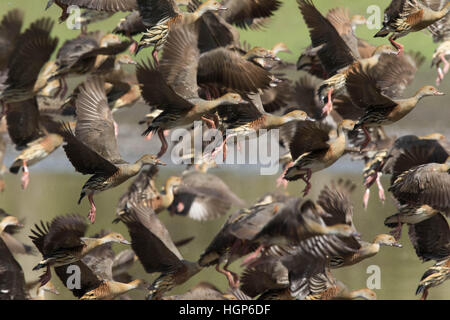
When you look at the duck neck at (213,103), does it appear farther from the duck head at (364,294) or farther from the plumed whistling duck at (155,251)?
the duck head at (364,294)

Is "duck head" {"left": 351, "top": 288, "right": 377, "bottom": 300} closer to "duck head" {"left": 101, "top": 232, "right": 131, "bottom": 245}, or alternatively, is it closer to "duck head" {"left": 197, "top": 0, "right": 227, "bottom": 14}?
"duck head" {"left": 101, "top": 232, "right": 131, "bottom": 245}

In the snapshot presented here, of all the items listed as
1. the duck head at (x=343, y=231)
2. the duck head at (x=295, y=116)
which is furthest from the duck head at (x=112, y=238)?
the duck head at (x=343, y=231)

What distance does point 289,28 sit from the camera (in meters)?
17.8

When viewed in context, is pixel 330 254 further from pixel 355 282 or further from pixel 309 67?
pixel 309 67

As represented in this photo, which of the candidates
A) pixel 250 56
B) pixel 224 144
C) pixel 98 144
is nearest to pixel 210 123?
pixel 224 144

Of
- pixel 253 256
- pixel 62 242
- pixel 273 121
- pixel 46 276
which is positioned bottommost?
pixel 46 276

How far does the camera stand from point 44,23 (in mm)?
9734

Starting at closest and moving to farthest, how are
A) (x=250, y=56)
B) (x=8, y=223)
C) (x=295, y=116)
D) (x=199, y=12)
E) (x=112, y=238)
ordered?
1. (x=112, y=238)
2. (x=295, y=116)
3. (x=250, y=56)
4. (x=199, y=12)
5. (x=8, y=223)

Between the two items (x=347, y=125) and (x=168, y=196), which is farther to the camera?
(x=168, y=196)

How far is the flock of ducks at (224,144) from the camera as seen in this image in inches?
336

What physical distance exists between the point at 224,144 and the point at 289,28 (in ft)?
28.6

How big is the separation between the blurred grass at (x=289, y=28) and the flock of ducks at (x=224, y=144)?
550 cm

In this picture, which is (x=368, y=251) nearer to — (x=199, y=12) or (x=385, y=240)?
(x=385, y=240)

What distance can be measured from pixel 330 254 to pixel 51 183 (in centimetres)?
798
